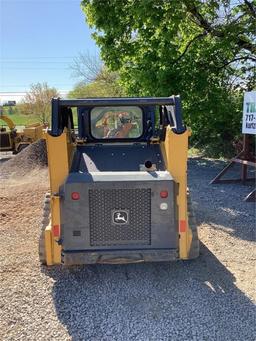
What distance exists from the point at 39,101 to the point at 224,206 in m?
31.4

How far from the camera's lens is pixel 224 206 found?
773 centimetres

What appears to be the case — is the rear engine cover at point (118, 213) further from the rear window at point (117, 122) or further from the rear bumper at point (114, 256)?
the rear window at point (117, 122)

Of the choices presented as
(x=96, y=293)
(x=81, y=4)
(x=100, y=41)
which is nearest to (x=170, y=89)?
(x=100, y=41)

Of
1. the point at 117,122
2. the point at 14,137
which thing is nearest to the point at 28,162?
the point at 14,137

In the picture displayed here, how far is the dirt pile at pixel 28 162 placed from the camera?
43.1 feet

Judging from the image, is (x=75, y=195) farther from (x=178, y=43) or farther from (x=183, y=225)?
(x=178, y=43)

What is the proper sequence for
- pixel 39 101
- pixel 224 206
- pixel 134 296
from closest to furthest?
pixel 134 296, pixel 224 206, pixel 39 101

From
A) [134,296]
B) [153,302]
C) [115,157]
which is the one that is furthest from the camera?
[115,157]

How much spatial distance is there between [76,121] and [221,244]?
2.75 meters

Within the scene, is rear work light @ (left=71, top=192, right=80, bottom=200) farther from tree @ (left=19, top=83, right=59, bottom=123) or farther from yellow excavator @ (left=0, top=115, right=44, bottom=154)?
tree @ (left=19, top=83, right=59, bottom=123)

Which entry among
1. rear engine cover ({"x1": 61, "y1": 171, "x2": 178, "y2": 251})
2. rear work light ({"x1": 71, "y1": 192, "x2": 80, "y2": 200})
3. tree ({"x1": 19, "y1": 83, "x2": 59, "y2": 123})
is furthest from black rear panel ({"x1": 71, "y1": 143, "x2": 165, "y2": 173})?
tree ({"x1": 19, "y1": 83, "x2": 59, "y2": 123})

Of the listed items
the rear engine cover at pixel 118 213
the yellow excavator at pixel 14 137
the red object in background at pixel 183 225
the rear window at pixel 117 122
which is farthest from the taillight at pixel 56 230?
the yellow excavator at pixel 14 137

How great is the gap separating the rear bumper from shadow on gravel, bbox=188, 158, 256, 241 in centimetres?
227

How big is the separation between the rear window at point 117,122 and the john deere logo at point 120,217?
159 cm
